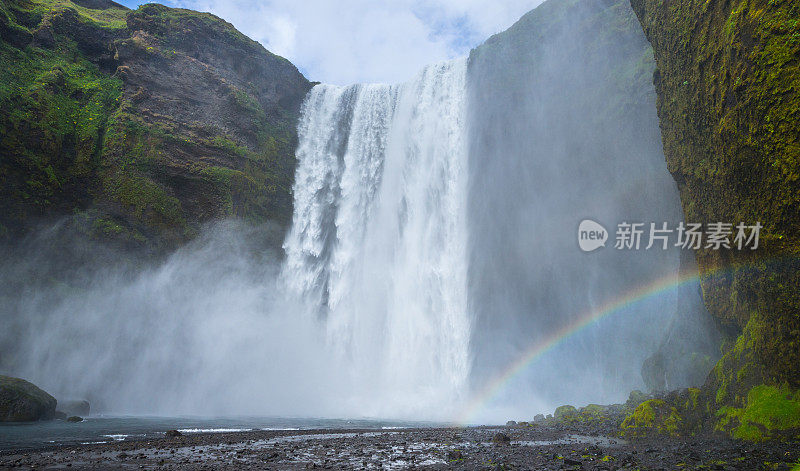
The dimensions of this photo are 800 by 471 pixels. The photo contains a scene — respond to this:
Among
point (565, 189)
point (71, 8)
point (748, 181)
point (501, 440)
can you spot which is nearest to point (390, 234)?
point (565, 189)

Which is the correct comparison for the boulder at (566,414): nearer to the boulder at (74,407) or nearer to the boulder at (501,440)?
the boulder at (501,440)

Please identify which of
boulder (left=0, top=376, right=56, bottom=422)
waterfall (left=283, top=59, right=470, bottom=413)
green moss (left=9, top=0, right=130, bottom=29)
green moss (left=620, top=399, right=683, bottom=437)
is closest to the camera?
green moss (left=620, top=399, right=683, bottom=437)

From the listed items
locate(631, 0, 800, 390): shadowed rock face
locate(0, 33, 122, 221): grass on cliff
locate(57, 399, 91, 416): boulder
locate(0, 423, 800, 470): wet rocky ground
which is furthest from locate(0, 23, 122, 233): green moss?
locate(631, 0, 800, 390): shadowed rock face

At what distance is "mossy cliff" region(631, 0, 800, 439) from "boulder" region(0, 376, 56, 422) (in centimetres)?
2259

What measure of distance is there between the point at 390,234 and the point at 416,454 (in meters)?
24.6

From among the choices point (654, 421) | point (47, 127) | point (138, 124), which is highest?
point (138, 124)

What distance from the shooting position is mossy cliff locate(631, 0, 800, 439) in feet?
28.0

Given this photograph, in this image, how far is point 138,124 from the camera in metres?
30.0

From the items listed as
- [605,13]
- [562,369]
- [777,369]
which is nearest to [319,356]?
[562,369]

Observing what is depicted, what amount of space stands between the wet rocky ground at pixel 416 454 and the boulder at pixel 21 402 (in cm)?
967

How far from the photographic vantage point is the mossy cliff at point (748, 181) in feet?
28.0

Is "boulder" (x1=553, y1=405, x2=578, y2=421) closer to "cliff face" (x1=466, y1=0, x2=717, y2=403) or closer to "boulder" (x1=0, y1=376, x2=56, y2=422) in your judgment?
"cliff face" (x1=466, y1=0, x2=717, y2=403)

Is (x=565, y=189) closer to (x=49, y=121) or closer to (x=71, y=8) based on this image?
(x=49, y=121)

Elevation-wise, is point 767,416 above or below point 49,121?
below
